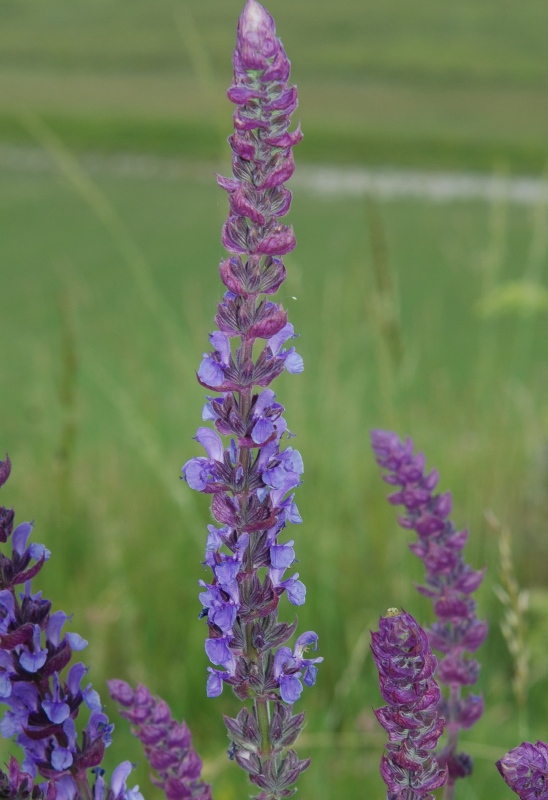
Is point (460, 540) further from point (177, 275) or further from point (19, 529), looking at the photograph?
point (177, 275)

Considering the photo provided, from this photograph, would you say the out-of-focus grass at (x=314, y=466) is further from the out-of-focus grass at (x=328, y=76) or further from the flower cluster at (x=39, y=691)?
the out-of-focus grass at (x=328, y=76)

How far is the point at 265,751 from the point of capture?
26.7 inches

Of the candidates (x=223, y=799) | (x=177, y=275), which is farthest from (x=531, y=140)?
(x=223, y=799)

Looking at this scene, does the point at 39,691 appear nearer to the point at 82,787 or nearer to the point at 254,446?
the point at 82,787

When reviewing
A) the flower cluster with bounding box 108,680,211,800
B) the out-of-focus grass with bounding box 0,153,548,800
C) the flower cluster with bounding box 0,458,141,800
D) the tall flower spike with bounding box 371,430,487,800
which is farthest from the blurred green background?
the flower cluster with bounding box 0,458,141,800

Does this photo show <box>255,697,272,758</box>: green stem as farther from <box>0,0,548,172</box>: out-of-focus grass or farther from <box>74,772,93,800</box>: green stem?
<box>0,0,548,172</box>: out-of-focus grass

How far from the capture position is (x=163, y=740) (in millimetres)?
827

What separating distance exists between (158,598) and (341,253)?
459 cm

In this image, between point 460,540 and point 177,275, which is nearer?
point 460,540

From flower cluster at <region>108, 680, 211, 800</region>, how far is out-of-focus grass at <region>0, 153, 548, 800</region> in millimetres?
367

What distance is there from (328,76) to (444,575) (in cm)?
1189

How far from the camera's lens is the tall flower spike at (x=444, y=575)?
947mm

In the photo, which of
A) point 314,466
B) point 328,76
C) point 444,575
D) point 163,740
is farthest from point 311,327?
point 328,76

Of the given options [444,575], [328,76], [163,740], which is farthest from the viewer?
[328,76]
